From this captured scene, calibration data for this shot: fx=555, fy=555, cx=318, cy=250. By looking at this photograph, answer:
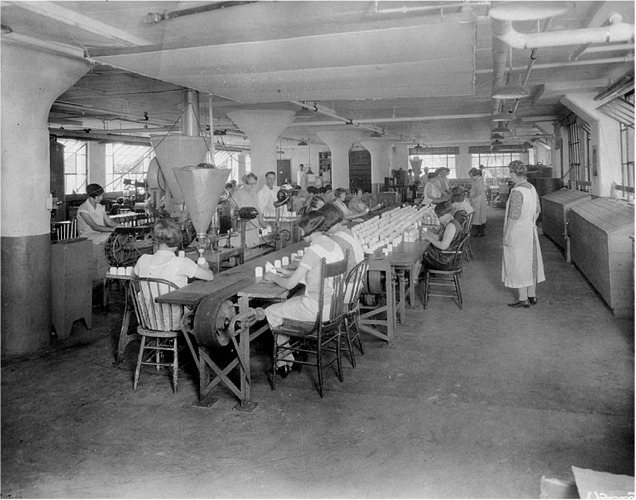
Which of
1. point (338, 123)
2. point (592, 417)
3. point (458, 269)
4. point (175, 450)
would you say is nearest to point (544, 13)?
point (592, 417)

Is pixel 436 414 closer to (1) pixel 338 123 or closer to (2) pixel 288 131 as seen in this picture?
(1) pixel 338 123

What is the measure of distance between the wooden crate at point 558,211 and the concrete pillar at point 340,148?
624 centimetres

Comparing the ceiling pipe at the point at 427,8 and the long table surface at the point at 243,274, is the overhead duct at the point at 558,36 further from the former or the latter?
the long table surface at the point at 243,274

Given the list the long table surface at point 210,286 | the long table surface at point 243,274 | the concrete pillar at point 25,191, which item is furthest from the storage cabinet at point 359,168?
the long table surface at point 210,286

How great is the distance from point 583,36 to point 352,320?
112 inches

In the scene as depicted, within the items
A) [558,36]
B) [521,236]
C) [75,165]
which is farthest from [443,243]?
[75,165]

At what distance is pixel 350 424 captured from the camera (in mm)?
3529

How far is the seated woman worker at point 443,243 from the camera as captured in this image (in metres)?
6.22

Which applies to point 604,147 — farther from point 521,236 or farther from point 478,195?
point 521,236

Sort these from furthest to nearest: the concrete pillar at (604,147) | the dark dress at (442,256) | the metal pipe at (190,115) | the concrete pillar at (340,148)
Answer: the concrete pillar at (340,148), the concrete pillar at (604,147), the metal pipe at (190,115), the dark dress at (442,256)

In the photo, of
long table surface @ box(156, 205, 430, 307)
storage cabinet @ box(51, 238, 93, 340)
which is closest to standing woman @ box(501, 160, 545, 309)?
long table surface @ box(156, 205, 430, 307)

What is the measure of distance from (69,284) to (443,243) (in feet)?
13.0

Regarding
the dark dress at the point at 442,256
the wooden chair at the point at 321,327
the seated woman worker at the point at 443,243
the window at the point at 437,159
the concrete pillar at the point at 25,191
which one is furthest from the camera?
the window at the point at 437,159

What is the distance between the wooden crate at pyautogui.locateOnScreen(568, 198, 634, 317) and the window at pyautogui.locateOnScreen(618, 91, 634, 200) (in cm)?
48
